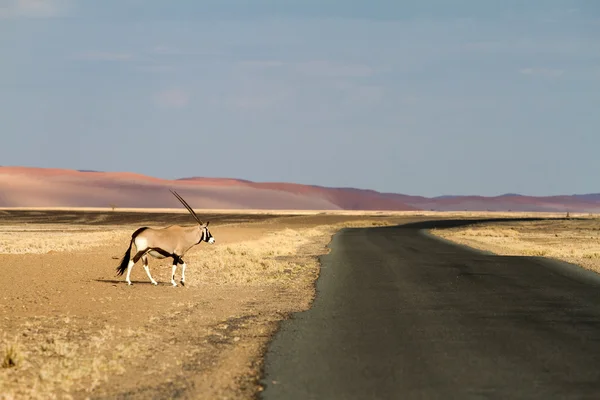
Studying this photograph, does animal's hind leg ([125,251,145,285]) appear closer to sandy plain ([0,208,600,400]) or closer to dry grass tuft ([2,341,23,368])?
sandy plain ([0,208,600,400])

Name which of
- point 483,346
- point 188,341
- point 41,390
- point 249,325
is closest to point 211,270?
point 249,325

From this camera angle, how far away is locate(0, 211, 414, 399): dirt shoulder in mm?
9695

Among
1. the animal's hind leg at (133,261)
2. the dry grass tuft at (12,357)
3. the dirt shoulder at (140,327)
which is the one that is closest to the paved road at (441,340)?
the dirt shoulder at (140,327)

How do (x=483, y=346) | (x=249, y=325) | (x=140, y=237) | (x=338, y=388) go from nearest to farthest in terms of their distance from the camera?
1. (x=338, y=388)
2. (x=483, y=346)
3. (x=249, y=325)
4. (x=140, y=237)

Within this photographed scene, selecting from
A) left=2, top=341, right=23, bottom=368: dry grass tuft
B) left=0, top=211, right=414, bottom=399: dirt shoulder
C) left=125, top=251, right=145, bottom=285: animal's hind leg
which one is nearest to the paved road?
left=0, top=211, right=414, bottom=399: dirt shoulder

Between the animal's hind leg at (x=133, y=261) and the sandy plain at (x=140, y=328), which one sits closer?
the sandy plain at (x=140, y=328)

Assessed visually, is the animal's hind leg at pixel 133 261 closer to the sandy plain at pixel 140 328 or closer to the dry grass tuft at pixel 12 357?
the sandy plain at pixel 140 328

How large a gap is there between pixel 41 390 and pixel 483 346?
252 inches

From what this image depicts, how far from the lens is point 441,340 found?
41.7 ft

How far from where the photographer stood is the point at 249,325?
14766 millimetres

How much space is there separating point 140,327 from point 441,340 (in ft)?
17.2

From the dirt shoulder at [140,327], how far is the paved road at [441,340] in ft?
2.01

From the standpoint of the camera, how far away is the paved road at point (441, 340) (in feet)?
30.6

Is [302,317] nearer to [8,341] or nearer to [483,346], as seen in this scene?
[483,346]
